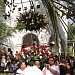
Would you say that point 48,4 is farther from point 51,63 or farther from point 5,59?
point 5,59

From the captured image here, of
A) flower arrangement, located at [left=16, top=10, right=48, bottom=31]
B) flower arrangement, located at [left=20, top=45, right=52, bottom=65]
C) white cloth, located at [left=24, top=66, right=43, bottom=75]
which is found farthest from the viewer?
flower arrangement, located at [left=20, top=45, right=52, bottom=65]

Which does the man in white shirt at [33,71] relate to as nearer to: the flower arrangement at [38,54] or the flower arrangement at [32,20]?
the flower arrangement at [38,54]

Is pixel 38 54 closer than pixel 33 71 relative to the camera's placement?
No

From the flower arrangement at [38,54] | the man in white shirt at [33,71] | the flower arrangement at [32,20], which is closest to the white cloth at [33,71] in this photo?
the man in white shirt at [33,71]

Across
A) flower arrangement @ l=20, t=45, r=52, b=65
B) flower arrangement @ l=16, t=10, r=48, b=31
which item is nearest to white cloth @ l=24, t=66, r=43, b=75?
flower arrangement @ l=20, t=45, r=52, b=65

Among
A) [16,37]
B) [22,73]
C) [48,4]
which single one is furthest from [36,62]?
[16,37]

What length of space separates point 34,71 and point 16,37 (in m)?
20.5

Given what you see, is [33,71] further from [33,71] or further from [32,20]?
[32,20]

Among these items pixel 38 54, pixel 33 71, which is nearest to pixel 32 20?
pixel 33 71

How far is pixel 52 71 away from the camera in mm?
4457

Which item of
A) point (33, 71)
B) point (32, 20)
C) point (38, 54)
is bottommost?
point (33, 71)

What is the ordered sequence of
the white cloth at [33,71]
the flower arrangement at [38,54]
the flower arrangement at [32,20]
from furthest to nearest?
1. the flower arrangement at [38,54]
2. the white cloth at [33,71]
3. the flower arrangement at [32,20]

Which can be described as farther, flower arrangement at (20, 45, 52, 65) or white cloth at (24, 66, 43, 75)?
flower arrangement at (20, 45, 52, 65)

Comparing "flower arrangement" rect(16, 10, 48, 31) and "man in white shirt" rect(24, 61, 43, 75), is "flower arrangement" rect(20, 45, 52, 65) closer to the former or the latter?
"man in white shirt" rect(24, 61, 43, 75)
